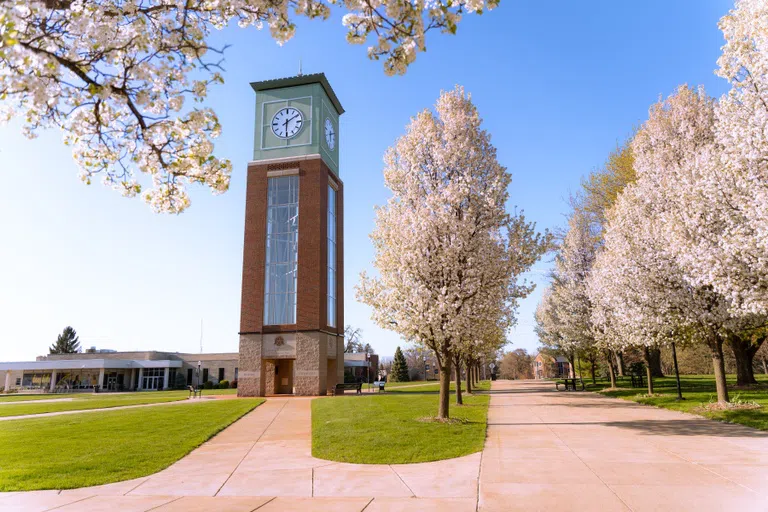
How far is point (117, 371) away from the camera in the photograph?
65.7 metres

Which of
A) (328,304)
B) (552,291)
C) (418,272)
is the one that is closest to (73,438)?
(418,272)

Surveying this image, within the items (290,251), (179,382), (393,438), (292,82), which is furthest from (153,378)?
(393,438)

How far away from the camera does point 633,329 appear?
68.4ft

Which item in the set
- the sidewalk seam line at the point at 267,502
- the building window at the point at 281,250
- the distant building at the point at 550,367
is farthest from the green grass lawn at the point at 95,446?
the distant building at the point at 550,367

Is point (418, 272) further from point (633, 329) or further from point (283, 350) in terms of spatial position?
point (283, 350)

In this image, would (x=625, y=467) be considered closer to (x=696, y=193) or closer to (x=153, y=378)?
(x=696, y=193)

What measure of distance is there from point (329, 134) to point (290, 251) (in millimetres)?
11469

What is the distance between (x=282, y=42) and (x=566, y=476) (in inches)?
295

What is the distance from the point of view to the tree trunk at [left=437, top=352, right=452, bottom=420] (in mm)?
15312

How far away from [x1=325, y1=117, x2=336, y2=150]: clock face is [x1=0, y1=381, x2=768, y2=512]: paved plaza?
33.7 metres

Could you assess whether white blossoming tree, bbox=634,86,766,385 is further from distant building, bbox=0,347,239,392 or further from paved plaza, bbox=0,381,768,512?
distant building, bbox=0,347,239,392

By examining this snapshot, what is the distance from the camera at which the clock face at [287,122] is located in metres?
40.8

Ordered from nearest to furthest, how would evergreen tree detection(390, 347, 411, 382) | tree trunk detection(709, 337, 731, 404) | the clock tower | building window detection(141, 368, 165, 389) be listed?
tree trunk detection(709, 337, 731, 404), the clock tower, building window detection(141, 368, 165, 389), evergreen tree detection(390, 347, 411, 382)

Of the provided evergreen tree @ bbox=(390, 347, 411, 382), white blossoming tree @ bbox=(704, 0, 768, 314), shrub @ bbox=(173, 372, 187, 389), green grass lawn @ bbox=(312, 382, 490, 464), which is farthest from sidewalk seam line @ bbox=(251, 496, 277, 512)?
evergreen tree @ bbox=(390, 347, 411, 382)
